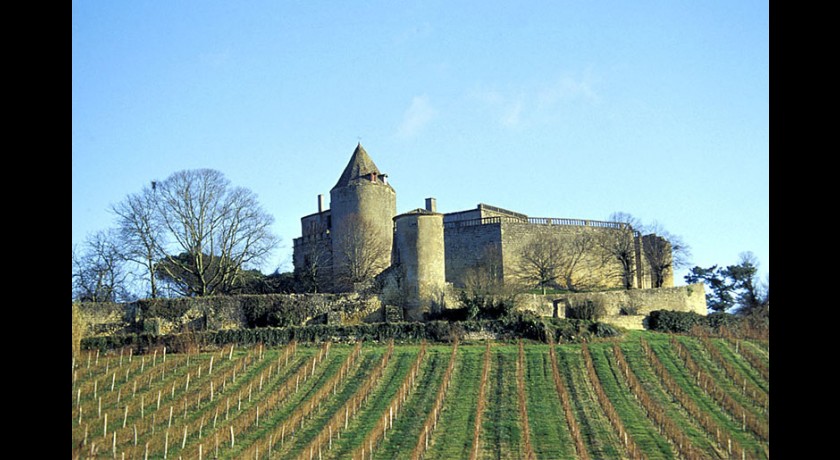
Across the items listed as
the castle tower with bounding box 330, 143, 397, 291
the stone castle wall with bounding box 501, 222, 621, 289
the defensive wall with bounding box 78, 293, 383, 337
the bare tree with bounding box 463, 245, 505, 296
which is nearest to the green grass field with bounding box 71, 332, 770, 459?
the defensive wall with bounding box 78, 293, 383, 337

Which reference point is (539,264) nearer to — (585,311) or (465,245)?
(465,245)

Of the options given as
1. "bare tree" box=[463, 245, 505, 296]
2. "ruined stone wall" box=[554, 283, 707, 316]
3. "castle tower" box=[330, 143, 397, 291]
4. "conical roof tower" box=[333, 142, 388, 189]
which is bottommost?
"ruined stone wall" box=[554, 283, 707, 316]

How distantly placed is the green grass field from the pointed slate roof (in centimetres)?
1059

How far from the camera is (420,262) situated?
30344 millimetres

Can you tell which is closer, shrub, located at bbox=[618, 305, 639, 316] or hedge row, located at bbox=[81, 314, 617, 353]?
hedge row, located at bbox=[81, 314, 617, 353]

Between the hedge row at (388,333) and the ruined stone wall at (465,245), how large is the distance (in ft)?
28.5

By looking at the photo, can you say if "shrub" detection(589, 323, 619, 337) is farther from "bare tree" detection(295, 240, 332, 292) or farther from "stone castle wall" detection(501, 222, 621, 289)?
"bare tree" detection(295, 240, 332, 292)

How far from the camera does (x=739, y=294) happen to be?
40.6 metres

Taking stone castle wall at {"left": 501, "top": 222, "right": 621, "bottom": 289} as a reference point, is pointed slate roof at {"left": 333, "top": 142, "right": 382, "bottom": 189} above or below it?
above

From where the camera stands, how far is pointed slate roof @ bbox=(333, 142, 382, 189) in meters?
36.1

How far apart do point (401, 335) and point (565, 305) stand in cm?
699

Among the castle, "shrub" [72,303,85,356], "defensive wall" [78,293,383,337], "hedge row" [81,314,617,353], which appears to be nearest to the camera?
"shrub" [72,303,85,356]
